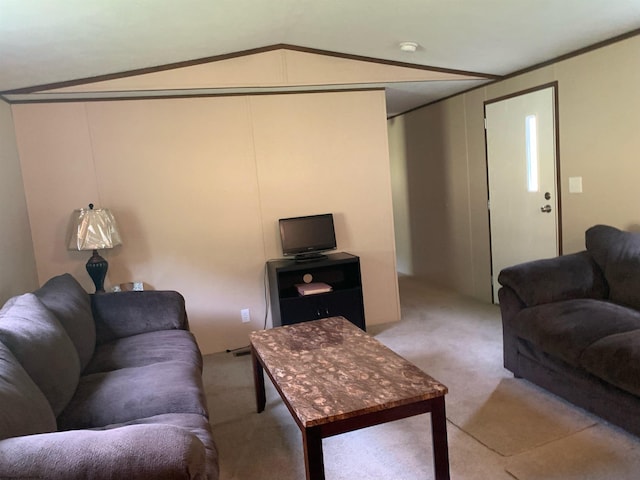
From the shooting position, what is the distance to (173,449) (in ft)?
4.09

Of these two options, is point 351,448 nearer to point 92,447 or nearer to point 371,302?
point 92,447

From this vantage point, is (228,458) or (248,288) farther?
(248,288)

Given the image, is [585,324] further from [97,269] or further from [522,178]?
[97,269]

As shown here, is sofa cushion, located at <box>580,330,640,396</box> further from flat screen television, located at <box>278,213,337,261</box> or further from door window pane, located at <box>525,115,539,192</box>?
flat screen television, located at <box>278,213,337,261</box>

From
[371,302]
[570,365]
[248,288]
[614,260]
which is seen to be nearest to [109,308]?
[248,288]

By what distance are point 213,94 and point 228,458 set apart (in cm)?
262

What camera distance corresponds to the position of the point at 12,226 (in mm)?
3072

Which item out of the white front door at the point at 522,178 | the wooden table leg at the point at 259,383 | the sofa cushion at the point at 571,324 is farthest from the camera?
the white front door at the point at 522,178

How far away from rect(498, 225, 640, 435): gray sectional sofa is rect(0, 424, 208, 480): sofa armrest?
1864mm

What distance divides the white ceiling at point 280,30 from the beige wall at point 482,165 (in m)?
0.26

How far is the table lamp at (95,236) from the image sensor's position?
10.5ft

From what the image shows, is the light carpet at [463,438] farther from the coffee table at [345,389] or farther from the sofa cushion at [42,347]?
the sofa cushion at [42,347]

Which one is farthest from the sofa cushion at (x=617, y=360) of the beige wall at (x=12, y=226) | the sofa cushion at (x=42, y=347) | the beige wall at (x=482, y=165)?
the beige wall at (x=12, y=226)

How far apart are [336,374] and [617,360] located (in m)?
1.26
